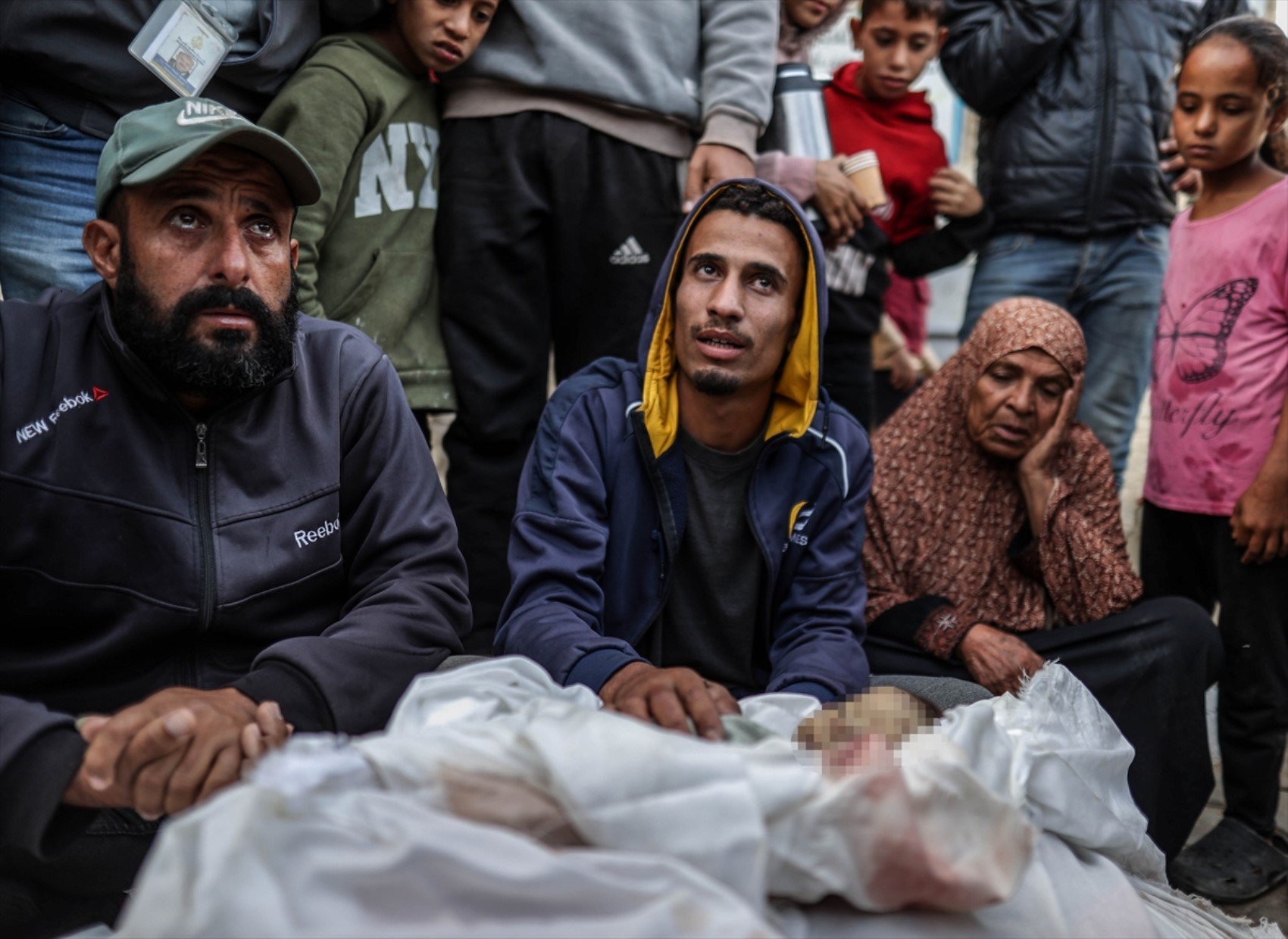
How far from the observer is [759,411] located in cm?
283

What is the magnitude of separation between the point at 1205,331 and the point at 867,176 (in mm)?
1027

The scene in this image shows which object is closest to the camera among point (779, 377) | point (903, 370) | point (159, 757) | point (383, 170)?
point (159, 757)

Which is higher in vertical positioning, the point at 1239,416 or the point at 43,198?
the point at 43,198

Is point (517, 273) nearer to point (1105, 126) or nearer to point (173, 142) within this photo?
point (173, 142)

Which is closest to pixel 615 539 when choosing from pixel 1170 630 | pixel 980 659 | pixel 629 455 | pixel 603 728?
pixel 629 455

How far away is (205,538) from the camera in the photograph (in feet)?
6.68

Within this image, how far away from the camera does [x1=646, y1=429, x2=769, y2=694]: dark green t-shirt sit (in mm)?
2688

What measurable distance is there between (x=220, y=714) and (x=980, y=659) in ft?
6.28

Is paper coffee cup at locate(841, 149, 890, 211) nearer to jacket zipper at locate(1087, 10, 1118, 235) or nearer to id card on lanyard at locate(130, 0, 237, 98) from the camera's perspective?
jacket zipper at locate(1087, 10, 1118, 235)

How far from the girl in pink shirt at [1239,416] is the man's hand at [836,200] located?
0.88 metres

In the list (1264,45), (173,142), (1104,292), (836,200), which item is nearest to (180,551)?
(173,142)

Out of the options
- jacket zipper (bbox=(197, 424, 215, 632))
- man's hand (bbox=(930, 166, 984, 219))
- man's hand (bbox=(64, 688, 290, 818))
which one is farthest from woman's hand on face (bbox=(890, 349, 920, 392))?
man's hand (bbox=(64, 688, 290, 818))

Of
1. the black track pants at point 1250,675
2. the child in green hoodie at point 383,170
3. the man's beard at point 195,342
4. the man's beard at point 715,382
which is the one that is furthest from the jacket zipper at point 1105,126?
the man's beard at point 195,342

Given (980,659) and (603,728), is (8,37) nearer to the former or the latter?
(603,728)
